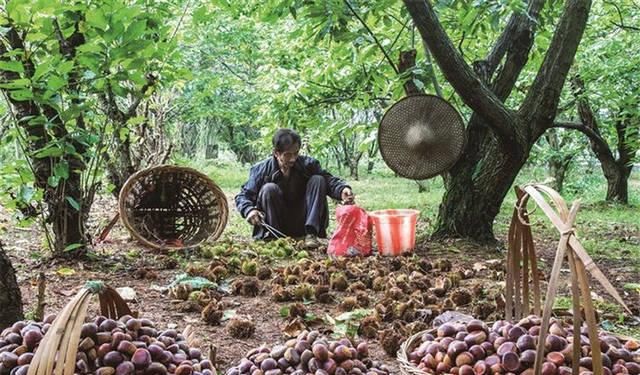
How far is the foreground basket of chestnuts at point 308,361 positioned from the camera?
5.38ft

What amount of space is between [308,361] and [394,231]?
2935 millimetres

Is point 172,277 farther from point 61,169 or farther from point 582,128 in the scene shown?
point 582,128

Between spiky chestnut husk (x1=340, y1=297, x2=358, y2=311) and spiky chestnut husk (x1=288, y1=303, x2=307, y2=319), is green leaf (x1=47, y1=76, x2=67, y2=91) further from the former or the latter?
spiky chestnut husk (x1=340, y1=297, x2=358, y2=311)

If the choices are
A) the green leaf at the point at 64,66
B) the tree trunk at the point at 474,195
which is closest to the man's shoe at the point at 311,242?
the tree trunk at the point at 474,195

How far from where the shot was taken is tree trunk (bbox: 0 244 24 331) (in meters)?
2.09

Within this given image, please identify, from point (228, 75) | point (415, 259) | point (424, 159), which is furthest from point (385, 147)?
point (228, 75)

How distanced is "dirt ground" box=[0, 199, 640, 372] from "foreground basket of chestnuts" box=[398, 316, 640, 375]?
68cm

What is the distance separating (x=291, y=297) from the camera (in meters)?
3.31

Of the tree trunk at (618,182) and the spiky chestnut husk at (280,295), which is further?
the tree trunk at (618,182)

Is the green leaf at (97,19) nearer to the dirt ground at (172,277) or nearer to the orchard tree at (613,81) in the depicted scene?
the dirt ground at (172,277)

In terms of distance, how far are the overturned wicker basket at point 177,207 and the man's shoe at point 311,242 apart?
708 millimetres

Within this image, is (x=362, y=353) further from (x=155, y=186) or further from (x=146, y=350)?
(x=155, y=186)

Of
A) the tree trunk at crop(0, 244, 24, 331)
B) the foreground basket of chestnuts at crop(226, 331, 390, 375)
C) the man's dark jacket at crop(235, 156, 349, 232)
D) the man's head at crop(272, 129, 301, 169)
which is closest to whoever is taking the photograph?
the foreground basket of chestnuts at crop(226, 331, 390, 375)

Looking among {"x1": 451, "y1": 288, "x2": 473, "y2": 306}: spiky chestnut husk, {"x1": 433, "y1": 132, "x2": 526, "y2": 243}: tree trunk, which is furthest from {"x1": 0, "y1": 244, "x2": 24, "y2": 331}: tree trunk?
{"x1": 433, "y1": 132, "x2": 526, "y2": 243}: tree trunk
